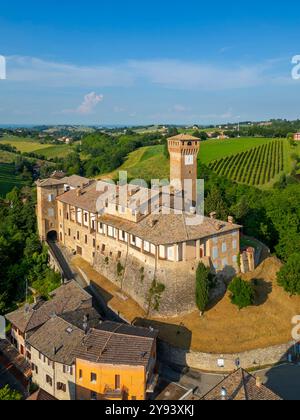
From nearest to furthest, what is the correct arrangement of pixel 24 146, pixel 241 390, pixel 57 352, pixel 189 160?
pixel 241 390 → pixel 57 352 → pixel 189 160 → pixel 24 146

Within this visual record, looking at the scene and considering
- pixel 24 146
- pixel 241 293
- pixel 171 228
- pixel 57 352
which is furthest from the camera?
pixel 24 146

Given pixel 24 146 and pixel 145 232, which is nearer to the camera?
pixel 145 232

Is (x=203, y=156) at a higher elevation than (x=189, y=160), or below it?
below

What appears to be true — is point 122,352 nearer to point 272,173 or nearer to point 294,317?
point 294,317

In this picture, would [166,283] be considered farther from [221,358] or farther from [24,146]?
[24,146]

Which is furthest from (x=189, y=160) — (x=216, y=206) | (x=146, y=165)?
(x=146, y=165)

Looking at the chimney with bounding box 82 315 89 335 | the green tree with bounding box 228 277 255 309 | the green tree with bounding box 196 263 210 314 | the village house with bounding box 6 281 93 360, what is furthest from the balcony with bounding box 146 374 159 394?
the green tree with bounding box 228 277 255 309
